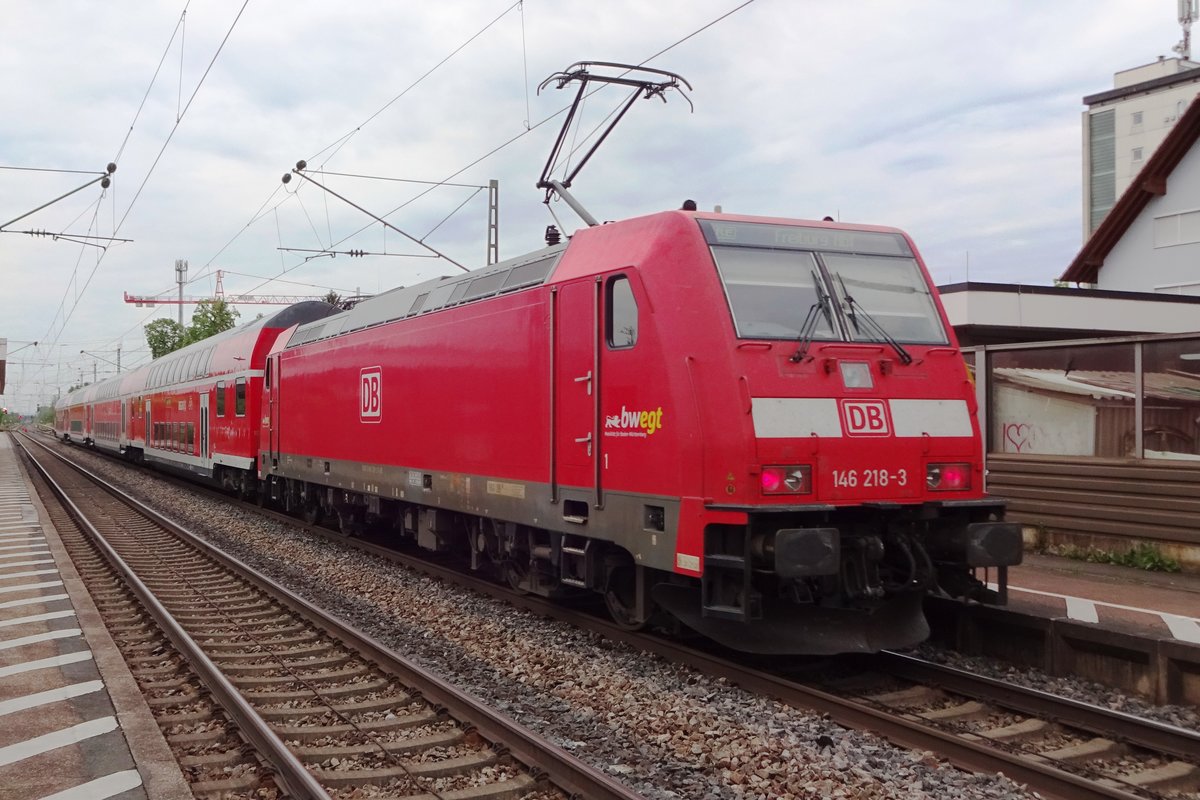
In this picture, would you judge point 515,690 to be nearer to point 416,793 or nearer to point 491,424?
point 416,793

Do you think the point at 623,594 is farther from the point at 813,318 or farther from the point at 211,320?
the point at 211,320

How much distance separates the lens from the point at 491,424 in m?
9.49

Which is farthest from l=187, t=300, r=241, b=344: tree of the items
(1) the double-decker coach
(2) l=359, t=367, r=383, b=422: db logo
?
(2) l=359, t=367, r=383, b=422: db logo

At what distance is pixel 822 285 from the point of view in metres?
7.35

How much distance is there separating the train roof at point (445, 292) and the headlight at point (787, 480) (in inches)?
119

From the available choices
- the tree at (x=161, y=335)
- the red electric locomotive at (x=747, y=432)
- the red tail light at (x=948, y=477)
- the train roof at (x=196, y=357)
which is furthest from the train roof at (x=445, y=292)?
the tree at (x=161, y=335)

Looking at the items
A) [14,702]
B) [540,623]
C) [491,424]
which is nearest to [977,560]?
[540,623]

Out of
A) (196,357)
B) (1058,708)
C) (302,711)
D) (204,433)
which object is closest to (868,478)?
(1058,708)

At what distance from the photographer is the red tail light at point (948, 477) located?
7.04m

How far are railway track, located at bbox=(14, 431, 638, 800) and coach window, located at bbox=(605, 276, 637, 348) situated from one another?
9.02 feet

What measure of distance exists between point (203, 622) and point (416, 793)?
5164mm

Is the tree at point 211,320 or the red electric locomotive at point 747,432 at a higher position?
the tree at point 211,320

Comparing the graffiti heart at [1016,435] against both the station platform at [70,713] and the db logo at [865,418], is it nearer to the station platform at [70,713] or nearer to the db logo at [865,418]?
the db logo at [865,418]

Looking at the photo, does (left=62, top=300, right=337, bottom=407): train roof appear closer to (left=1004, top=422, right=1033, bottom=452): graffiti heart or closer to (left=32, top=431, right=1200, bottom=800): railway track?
(left=1004, top=422, right=1033, bottom=452): graffiti heart
